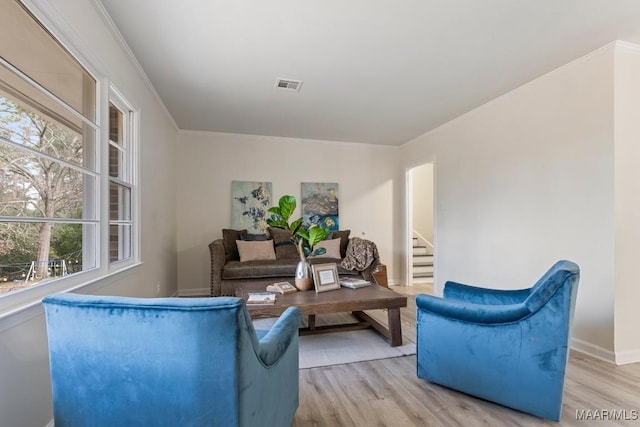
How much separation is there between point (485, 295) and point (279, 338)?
63.9 inches

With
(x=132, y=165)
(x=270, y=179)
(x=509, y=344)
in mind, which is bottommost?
(x=509, y=344)

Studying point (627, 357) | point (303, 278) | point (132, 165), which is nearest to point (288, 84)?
point (132, 165)

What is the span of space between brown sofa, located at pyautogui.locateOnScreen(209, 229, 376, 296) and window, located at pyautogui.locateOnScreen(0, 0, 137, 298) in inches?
63.9

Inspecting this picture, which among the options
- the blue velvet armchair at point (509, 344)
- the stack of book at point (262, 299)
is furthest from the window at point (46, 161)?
the blue velvet armchair at point (509, 344)

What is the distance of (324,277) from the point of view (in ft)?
9.19

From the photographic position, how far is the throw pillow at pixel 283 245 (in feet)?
14.8

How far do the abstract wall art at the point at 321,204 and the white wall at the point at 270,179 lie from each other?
10cm

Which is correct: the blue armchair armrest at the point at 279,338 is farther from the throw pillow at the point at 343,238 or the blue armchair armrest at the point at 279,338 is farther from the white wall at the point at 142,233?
the throw pillow at the point at 343,238

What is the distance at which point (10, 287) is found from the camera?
131 cm

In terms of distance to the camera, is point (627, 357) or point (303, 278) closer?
point (627, 357)

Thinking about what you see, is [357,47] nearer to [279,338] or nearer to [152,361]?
[279,338]

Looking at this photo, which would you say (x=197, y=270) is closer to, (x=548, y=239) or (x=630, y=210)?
(x=548, y=239)

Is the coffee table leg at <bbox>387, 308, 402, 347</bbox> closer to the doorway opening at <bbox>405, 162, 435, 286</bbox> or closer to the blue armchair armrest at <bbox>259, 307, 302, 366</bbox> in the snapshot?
the blue armchair armrest at <bbox>259, 307, 302, 366</bbox>

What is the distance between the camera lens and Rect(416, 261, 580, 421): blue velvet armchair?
5.32 feet
